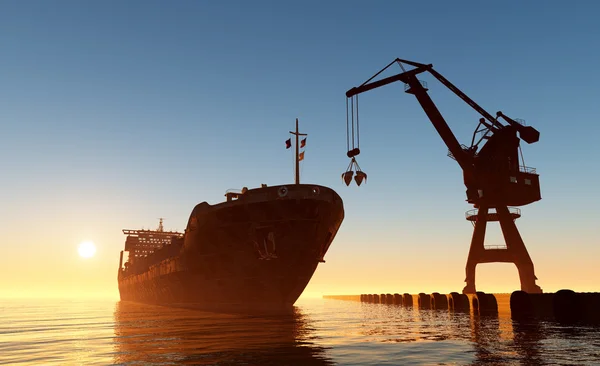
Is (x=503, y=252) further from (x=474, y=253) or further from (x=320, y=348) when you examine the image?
(x=320, y=348)

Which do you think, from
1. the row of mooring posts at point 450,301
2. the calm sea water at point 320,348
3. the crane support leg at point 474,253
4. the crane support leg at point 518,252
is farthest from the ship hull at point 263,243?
the crane support leg at point 518,252

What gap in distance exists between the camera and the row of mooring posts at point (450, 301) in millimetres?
27688

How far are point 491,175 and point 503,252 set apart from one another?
7.69 meters

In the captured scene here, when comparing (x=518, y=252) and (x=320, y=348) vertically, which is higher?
(x=518, y=252)

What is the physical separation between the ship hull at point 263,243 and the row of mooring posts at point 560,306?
12.0 meters

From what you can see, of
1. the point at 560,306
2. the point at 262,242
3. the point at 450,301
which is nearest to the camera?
the point at 560,306

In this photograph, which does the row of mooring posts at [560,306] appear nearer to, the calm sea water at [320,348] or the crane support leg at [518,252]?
the calm sea water at [320,348]

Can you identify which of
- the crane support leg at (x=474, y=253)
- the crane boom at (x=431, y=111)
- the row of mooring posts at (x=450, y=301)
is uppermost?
the crane boom at (x=431, y=111)

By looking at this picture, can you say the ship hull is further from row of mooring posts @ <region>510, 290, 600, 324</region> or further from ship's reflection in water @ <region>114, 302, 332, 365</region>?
row of mooring posts @ <region>510, 290, 600, 324</region>

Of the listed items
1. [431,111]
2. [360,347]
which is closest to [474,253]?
[431,111]

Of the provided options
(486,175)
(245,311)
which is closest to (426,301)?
(486,175)

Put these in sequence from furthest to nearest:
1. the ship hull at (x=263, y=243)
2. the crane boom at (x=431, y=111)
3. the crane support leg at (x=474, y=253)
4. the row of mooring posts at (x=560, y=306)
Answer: the crane boom at (x=431, y=111) → the crane support leg at (x=474, y=253) → the ship hull at (x=263, y=243) → the row of mooring posts at (x=560, y=306)

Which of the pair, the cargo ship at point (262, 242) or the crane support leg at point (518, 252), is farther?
the crane support leg at point (518, 252)

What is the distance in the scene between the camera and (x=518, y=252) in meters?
44.2
